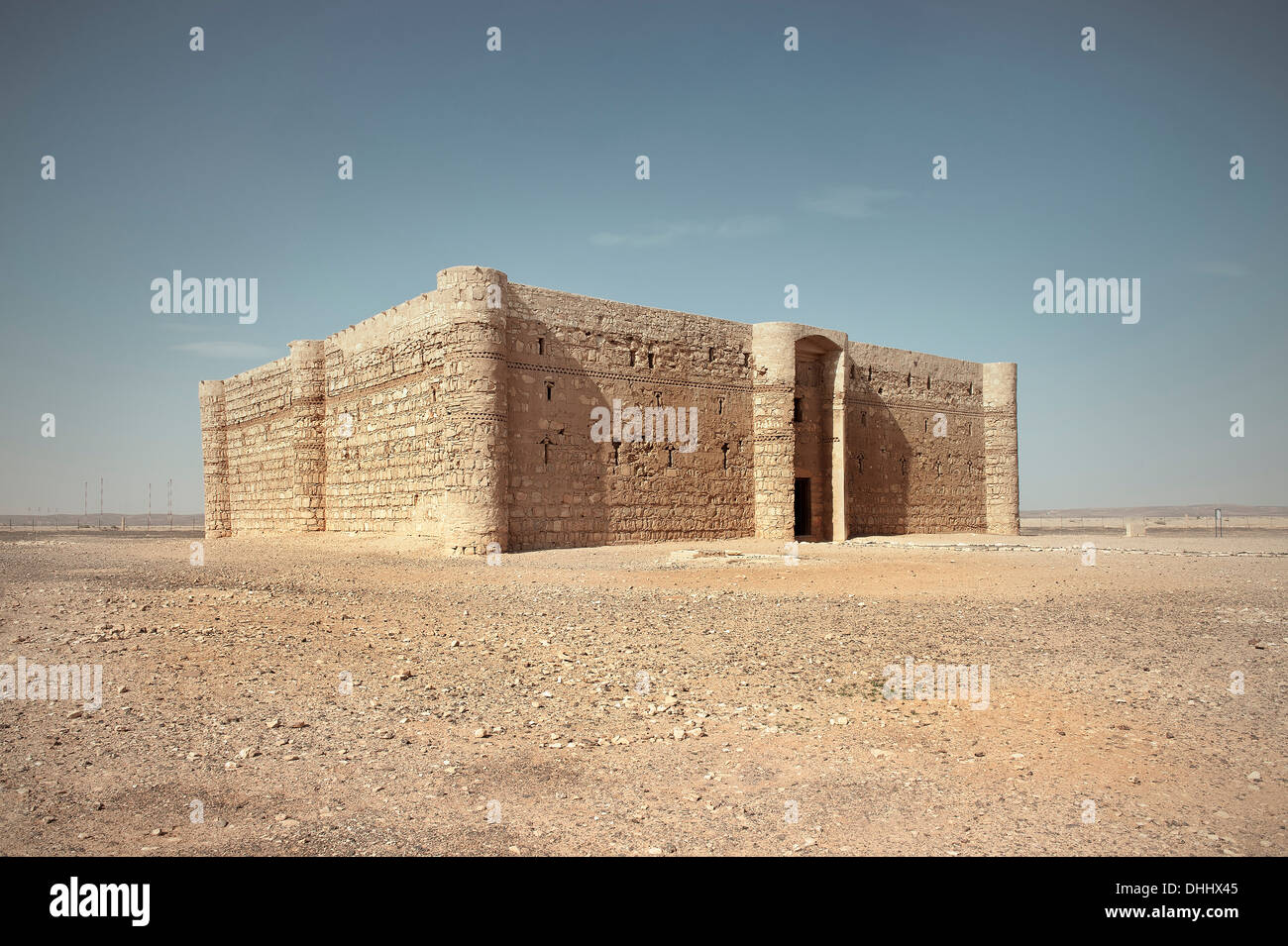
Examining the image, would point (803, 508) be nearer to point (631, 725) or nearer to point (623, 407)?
point (623, 407)

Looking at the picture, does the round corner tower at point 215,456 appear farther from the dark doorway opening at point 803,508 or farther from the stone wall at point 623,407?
the dark doorway opening at point 803,508

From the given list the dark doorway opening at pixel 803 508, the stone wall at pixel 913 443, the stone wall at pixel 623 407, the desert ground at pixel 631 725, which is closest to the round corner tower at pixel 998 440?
the stone wall at pixel 913 443

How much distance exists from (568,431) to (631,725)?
15.2 meters

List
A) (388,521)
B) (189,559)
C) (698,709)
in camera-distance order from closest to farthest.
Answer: (698,709) < (189,559) < (388,521)

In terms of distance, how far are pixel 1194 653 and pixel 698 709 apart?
5214 millimetres

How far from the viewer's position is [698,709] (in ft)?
Answer: 19.3

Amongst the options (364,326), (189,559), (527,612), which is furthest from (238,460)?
(527,612)

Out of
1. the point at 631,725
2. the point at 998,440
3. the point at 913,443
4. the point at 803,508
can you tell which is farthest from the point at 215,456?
the point at 998,440

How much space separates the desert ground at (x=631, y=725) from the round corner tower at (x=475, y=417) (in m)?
7.25

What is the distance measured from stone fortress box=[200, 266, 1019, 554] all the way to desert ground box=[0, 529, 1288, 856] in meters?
8.71

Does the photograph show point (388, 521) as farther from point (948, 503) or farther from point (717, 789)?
point (948, 503)

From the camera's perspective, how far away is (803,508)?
26.2 metres

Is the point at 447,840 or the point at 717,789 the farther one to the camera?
the point at 717,789

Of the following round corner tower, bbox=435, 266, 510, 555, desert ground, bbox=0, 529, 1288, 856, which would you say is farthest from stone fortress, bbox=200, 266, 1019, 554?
desert ground, bbox=0, 529, 1288, 856
